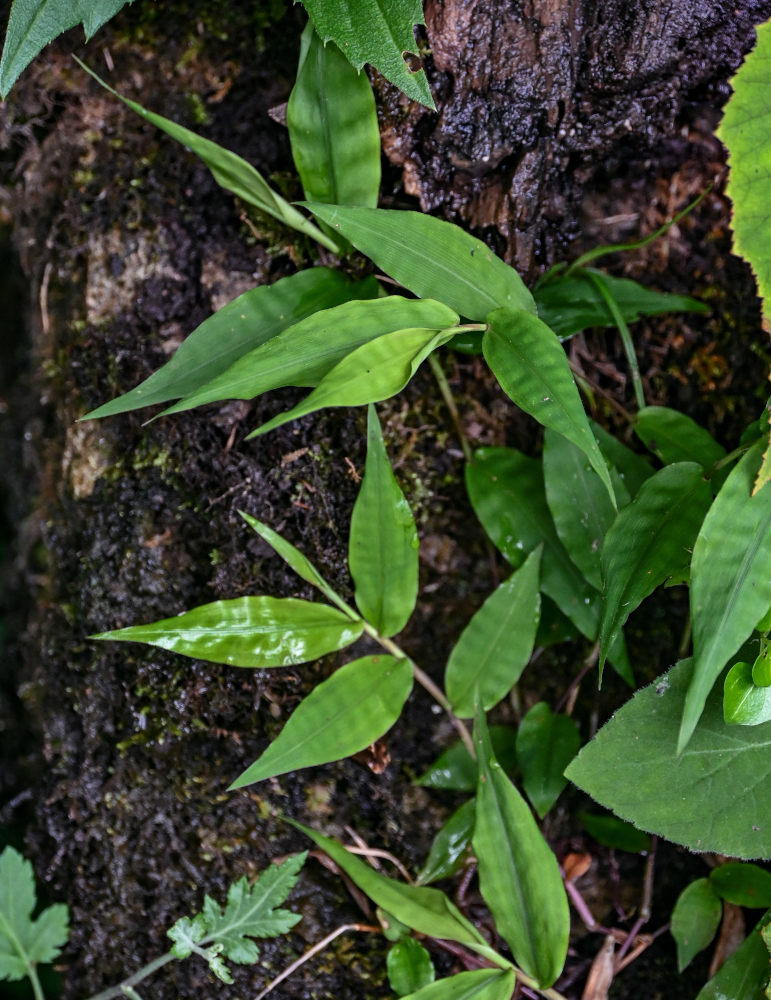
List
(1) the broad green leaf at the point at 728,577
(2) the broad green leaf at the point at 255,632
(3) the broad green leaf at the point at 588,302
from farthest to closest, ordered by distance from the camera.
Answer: (3) the broad green leaf at the point at 588,302 < (2) the broad green leaf at the point at 255,632 < (1) the broad green leaf at the point at 728,577

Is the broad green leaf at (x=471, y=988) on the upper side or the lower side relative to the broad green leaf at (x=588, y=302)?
lower

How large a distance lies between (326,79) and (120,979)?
1.42 m

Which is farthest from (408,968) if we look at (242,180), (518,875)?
(242,180)

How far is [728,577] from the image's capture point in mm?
872

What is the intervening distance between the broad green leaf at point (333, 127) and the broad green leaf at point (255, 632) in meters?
0.59

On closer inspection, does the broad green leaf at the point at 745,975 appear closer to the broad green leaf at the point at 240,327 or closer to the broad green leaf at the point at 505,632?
the broad green leaf at the point at 505,632

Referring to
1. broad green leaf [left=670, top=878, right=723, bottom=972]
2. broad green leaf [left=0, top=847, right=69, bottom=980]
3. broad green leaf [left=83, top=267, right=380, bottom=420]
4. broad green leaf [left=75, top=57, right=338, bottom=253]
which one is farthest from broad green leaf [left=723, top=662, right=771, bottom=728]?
broad green leaf [left=0, top=847, right=69, bottom=980]

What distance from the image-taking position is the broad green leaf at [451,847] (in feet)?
3.69

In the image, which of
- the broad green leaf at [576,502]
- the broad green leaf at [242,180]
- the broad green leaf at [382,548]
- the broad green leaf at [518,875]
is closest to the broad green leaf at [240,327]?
the broad green leaf at [242,180]

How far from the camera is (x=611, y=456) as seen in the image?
3.79 ft

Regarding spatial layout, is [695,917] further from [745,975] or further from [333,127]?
[333,127]

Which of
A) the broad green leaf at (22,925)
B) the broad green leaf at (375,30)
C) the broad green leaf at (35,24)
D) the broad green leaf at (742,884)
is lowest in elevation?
the broad green leaf at (742,884)

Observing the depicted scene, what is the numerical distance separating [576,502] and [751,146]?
51 centimetres

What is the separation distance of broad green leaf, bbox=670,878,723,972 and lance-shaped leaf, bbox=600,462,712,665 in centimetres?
51
